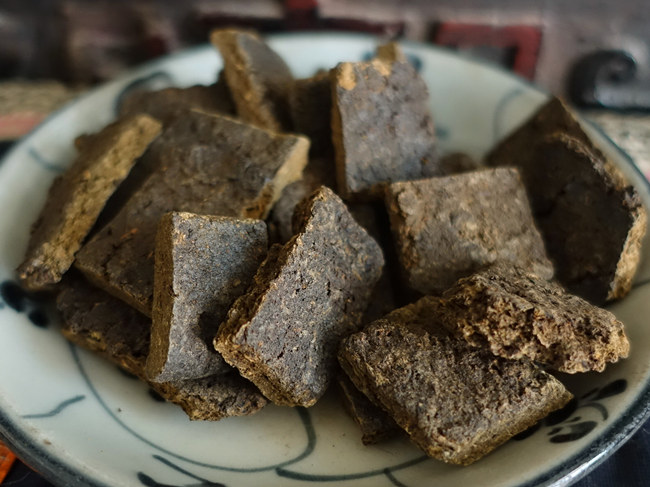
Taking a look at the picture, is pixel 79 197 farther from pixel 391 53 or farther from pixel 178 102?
pixel 391 53

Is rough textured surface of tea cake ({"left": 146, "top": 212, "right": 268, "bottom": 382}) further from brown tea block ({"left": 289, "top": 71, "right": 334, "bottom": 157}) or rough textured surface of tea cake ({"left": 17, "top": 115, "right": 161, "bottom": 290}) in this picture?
brown tea block ({"left": 289, "top": 71, "right": 334, "bottom": 157})

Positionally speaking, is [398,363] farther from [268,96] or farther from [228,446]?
[268,96]

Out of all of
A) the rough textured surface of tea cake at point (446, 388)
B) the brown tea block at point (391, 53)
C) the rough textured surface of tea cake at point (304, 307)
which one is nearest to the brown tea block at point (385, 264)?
the rough textured surface of tea cake at point (304, 307)

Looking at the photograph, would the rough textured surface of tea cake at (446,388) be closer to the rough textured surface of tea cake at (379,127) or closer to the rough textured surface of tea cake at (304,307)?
the rough textured surface of tea cake at (304,307)

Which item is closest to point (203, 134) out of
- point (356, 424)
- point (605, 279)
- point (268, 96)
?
point (268, 96)

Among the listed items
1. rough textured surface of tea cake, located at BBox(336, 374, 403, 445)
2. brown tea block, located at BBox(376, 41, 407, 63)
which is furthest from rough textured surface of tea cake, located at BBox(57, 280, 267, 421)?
brown tea block, located at BBox(376, 41, 407, 63)

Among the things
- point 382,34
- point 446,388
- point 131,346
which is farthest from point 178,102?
point 446,388

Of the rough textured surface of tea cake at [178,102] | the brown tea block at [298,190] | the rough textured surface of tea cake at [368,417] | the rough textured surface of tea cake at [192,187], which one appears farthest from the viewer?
the rough textured surface of tea cake at [178,102]
